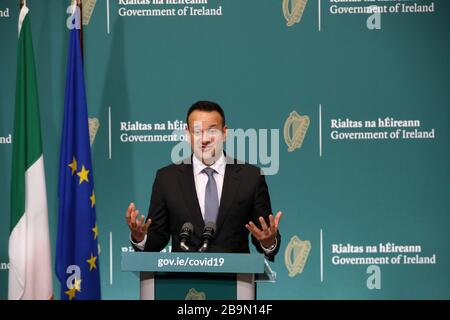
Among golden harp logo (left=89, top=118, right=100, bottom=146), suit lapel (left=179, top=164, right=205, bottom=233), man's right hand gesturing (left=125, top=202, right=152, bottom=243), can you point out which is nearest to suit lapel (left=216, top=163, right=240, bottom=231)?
suit lapel (left=179, top=164, right=205, bottom=233)

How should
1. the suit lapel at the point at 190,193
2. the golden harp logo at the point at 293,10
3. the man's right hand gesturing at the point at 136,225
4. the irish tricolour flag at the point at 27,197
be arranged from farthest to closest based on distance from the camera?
the golden harp logo at the point at 293,10, the irish tricolour flag at the point at 27,197, the suit lapel at the point at 190,193, the man's right hand gesturing at the point at 136,225

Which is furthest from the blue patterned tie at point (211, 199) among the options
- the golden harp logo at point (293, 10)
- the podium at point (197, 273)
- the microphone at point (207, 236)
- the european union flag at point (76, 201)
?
the golden harp logo at point (293, 10)

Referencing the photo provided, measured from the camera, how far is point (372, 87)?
5465 mm

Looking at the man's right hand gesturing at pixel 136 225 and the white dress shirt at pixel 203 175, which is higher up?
the white dress shirt at pixel 203 175

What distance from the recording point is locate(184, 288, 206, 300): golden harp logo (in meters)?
2.96

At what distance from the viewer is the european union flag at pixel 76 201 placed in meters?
4.95

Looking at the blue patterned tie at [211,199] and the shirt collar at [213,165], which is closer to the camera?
the blue patterned tie at [211,199]

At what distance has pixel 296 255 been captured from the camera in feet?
18.1

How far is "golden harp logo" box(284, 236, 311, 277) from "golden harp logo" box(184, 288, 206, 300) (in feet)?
8.59

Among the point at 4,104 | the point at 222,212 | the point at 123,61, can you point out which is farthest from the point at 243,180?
the point at 4,104

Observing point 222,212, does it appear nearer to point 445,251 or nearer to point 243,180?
point 243,180

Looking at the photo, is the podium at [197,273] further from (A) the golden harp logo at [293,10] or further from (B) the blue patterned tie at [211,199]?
(A) the golden harp logo at [293,10]

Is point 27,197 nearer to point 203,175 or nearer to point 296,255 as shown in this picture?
point 203,175

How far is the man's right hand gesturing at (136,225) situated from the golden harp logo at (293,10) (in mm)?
2630
